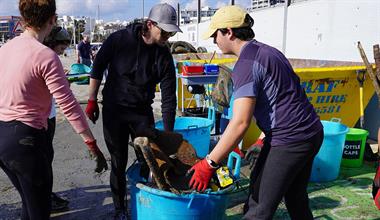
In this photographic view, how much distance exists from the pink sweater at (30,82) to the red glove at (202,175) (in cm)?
76

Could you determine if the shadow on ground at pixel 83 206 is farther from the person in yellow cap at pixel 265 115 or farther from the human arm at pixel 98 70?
the person in yellow cap at pixel 265 115

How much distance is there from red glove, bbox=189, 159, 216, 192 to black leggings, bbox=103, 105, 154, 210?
850 millimetres

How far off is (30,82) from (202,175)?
1.08m

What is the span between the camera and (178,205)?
7.84ft

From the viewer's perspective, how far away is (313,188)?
13.5 ft

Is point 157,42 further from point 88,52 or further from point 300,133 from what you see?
point 88,52

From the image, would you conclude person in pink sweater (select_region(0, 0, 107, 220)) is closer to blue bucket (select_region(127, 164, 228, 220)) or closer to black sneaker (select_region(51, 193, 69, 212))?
blue bucket (select_region(127, 164, 228, 220))

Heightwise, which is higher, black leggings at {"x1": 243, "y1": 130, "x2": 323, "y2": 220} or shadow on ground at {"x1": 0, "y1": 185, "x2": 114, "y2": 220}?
black leggings at {"x1": 243, "y1": 130, "x2": 323, "y2": 220}

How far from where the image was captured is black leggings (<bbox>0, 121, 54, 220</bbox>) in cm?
206

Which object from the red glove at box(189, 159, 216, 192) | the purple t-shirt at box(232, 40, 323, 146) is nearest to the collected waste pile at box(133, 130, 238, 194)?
the red glove at box(189, 159, 216, 192)

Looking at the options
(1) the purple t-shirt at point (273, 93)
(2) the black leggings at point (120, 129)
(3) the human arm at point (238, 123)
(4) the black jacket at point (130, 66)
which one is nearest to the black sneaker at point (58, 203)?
(2) the black leggings at point (120, 129)

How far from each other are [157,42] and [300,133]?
1.38m

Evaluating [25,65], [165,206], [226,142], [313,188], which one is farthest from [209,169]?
[313,188]

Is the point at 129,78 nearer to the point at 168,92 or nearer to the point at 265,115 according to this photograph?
the point at 168,92
